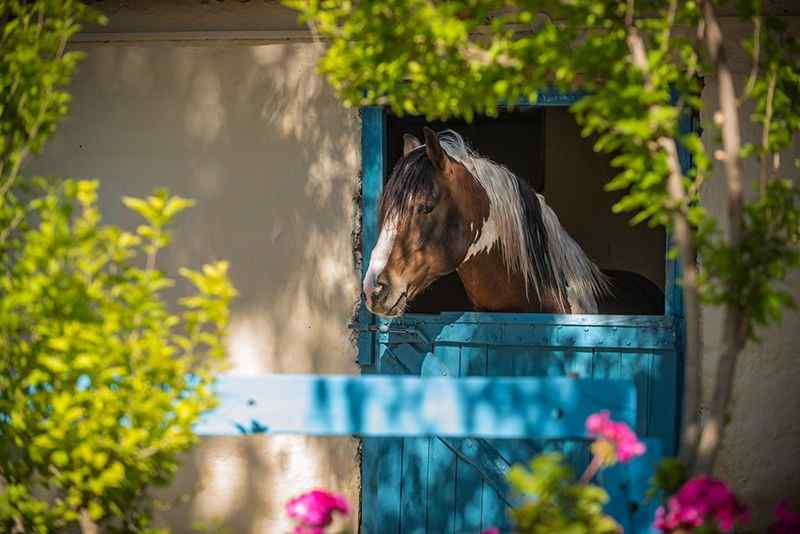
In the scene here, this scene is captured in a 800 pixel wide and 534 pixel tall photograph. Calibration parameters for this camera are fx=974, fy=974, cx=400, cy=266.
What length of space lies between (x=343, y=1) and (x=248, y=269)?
2.07m

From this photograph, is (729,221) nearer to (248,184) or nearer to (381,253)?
(381,253)

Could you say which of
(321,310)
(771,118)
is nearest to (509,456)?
(321,310)

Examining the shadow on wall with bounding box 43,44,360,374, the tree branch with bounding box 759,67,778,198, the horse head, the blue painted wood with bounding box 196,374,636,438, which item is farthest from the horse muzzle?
the tree branch with bounding box 759,67,778,198

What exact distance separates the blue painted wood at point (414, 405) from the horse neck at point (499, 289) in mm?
1560

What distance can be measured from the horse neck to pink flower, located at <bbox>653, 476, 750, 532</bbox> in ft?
6.68

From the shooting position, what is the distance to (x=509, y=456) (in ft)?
13.7

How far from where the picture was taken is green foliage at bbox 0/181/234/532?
2.29m

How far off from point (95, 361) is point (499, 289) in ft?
7.82

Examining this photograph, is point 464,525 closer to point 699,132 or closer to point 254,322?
point 254,322

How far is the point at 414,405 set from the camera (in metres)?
2.75

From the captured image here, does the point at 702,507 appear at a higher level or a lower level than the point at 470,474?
higher

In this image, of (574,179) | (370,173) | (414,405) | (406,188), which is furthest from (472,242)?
(574,179)

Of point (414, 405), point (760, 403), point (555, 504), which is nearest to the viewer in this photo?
point (555, 504)

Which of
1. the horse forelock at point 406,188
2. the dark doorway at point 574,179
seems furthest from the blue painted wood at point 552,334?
the dark doorway at point 574,179
